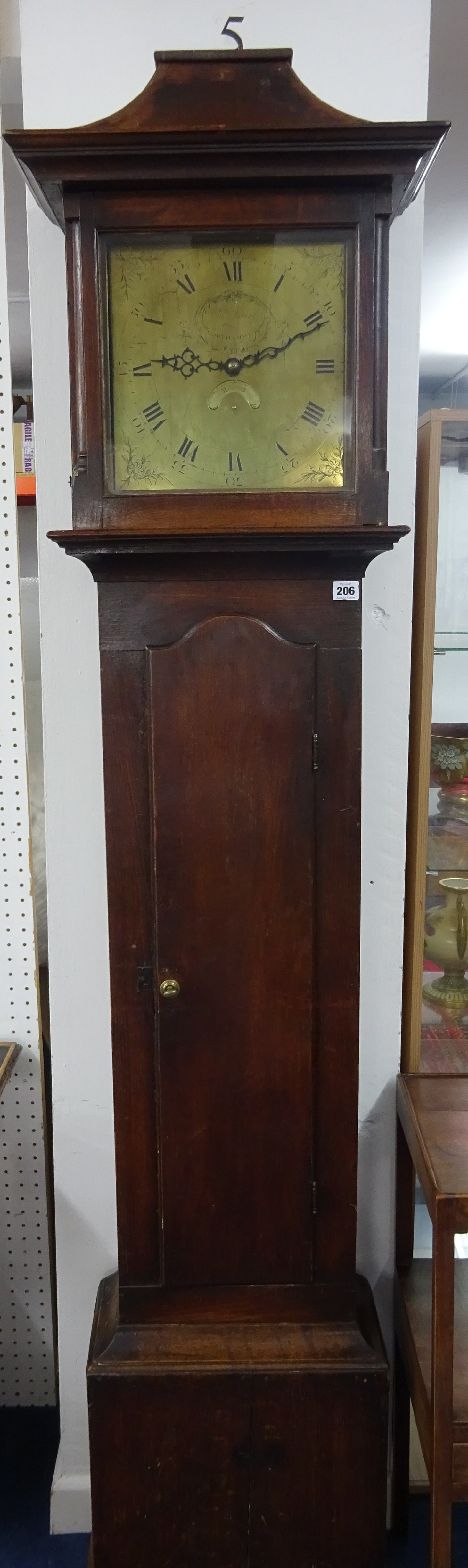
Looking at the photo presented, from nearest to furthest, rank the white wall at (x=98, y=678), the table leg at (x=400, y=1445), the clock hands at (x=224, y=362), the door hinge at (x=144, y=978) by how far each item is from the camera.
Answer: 1. the clock hands at (x=224, y=362)
2. the door hinge at (x=144, y=978)
3. the white wall at (x=98, y=678)
4. the table leg at (x=400, y=1445)

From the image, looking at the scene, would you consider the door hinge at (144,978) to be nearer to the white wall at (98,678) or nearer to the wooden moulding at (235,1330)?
the white wall at (98,678)

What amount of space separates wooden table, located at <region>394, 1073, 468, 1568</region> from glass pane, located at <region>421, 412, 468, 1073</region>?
11 cm

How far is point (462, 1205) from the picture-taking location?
1.23 m

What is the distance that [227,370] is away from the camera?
3.88ft

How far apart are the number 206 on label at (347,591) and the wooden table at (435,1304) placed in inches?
29.1

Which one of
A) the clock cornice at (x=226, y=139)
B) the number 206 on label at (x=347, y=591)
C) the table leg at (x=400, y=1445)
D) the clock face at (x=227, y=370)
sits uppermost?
the clock cornice at (x=226, y=139)

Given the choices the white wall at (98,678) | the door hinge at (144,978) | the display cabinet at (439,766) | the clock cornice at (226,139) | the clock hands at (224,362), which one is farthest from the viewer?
the display cabinet at (439,766)

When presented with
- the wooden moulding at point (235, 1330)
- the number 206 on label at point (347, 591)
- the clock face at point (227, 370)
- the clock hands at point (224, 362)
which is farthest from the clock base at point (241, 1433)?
the clock hands at point (224, 362)

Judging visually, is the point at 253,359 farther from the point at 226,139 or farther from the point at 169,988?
the point at 169,988

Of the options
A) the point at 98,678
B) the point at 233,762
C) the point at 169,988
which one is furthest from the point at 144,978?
the point at 98,678

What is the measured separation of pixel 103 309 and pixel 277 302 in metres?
0.20

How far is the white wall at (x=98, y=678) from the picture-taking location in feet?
4.55

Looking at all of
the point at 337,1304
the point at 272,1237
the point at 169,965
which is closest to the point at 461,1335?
the point at 337,1304

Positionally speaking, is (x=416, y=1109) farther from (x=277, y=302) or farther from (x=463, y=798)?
(x=277, y=302)
